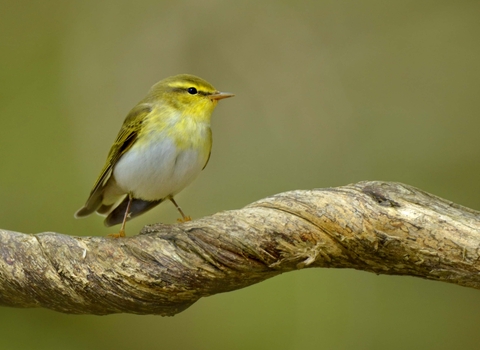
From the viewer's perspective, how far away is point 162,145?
9.34 feet

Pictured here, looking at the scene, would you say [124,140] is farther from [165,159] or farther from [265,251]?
[265,251]

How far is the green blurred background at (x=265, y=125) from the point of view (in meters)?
3.65

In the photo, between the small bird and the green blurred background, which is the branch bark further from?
the green blurred background

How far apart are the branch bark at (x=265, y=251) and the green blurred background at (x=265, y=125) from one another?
1468 mm

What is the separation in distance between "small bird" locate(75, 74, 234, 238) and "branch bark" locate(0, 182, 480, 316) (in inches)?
22.6

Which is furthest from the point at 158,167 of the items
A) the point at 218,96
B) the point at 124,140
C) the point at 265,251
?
the point at 265,251

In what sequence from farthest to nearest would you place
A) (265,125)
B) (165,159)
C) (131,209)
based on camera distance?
(265,125) → (131,209) → (165,159)

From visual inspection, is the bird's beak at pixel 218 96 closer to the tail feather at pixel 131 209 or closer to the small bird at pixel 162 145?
the small bird at pixel 162 145

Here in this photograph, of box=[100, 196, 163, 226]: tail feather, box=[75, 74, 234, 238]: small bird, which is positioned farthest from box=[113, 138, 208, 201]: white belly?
box=[100, 196, 163, 226]: tail feather

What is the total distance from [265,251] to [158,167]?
94 centimetres

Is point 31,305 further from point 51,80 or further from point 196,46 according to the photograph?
point 196,46

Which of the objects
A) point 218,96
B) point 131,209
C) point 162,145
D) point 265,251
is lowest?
point 131,209

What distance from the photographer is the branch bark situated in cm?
203

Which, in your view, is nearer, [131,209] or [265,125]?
[131,209]
